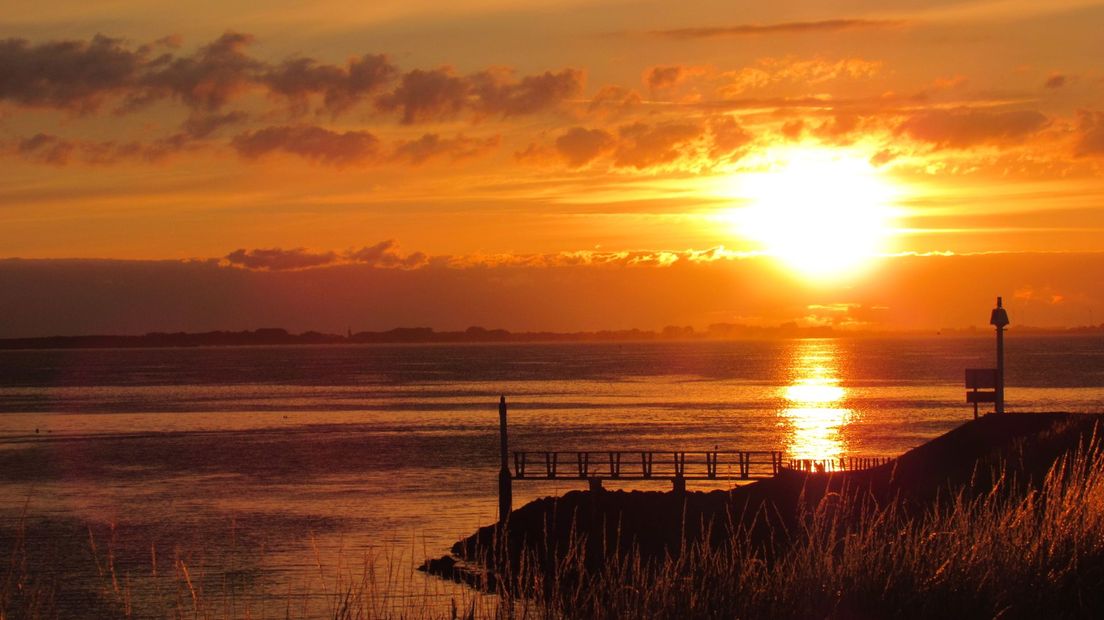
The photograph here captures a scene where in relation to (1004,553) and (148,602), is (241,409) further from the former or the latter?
(1004,553)

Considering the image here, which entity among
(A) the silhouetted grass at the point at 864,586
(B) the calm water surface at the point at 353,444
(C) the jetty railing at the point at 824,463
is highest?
(A) the silhouetted grass at the point at 864,586

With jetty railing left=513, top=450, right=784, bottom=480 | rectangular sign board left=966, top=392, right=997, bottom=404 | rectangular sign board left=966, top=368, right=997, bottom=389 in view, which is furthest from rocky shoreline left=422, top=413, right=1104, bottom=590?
rectangular sign board left=966, top=368, right=997, bottom=389

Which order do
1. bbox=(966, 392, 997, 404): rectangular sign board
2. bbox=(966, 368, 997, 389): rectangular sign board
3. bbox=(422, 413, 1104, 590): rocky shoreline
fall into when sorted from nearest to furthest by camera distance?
1. bbox=(422, 413, 1104, 590): rocky shoreline
2. bbox=(966, 392, 997, 404): rectangular sign board
3. bbox=(966, 368, 997, 389): rectangular sign board

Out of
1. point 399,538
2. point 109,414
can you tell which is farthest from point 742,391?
point 399,538

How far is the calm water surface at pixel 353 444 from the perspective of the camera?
4256 cm

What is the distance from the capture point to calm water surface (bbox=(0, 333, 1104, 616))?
4256 cm

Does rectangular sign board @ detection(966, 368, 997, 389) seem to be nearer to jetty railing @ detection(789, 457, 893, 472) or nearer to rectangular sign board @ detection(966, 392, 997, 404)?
rectangular sign board @ detection(966, 392, 997, 404)

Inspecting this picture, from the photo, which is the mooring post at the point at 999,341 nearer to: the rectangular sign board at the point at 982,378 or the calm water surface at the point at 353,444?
the rectangular sign board at the point at 982,378

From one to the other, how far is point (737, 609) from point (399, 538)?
35228mm

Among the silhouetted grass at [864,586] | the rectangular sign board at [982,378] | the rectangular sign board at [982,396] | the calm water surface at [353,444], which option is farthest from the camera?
the rectangular sign board at [982,378]

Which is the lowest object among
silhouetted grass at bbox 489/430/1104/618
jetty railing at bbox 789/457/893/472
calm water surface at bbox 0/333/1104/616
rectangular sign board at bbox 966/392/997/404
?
calm water surface at bbox 0/333/1104/616

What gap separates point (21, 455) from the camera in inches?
2960

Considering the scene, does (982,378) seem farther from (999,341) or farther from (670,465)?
(670,465)

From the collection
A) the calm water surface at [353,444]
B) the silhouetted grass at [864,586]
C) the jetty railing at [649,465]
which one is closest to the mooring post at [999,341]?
the jetty railing at [649,465]
